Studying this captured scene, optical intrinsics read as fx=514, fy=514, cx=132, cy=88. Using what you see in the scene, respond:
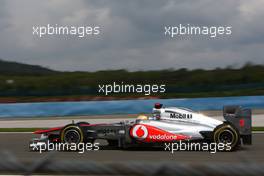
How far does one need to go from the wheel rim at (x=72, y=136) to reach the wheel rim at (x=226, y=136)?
8.96 ft

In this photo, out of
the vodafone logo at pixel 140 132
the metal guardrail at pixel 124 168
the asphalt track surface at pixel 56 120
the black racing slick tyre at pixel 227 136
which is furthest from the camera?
the asphalt track surface at pixel 56 120

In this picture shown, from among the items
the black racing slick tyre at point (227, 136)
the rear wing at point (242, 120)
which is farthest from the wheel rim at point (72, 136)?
the rear wing at point (242, 120)

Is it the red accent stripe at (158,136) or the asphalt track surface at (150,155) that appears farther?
the red accent stripe at (158,136)

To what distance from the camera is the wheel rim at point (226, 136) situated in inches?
376

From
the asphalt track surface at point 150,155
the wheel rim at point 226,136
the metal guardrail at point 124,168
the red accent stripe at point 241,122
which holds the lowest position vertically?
the asphalt track surface at point 150,155

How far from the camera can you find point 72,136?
32.9 ft

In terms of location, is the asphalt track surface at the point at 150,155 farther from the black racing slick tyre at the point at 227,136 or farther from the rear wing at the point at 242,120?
the rear wing at the point at 242,120

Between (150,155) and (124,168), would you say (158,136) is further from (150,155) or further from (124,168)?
(124,168)

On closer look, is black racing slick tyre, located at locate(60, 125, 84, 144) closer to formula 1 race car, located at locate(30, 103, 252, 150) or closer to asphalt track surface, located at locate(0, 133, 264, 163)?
formula 1 race car, located at locate(30, 103, 252, 150)

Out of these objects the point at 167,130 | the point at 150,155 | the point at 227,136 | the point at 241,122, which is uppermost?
the point at 241,122

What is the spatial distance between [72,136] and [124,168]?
217 inches

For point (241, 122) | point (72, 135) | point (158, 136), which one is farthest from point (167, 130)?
point (72, 135)

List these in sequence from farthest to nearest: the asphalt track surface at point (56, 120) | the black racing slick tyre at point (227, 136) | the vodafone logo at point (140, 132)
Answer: the asphalt track surface at point (56, 120) → the vodafone logo at point (140, 132) → the black racing slick tyre at point (227, 136)

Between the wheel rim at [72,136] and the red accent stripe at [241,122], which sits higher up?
the red accent stripe at [241,122]
